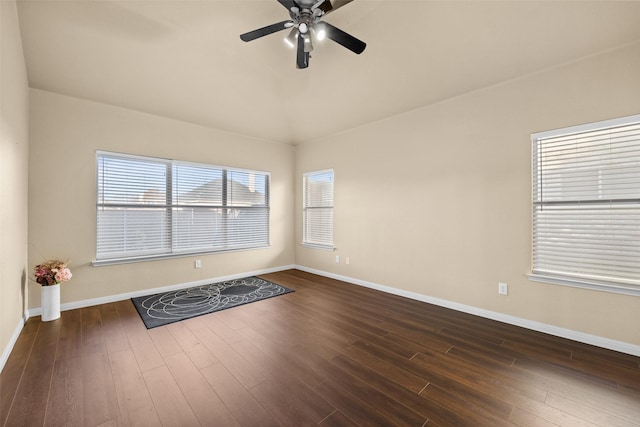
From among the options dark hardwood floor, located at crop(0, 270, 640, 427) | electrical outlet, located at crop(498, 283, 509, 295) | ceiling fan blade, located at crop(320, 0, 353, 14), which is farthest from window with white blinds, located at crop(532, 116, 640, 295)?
ceiling fan blade, located at crop(320, 0, 353, 14)

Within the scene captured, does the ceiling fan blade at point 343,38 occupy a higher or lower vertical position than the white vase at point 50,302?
higher

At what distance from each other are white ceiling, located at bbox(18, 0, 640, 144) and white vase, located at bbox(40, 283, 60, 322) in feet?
8.10

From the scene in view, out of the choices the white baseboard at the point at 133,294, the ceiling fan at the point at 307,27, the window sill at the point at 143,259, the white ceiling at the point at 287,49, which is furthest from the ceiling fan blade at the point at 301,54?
the white baseboard at the point at 133,294

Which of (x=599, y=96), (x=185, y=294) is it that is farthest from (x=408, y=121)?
(x=185, y=294)

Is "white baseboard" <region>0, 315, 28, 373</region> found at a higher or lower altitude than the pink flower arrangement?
lower

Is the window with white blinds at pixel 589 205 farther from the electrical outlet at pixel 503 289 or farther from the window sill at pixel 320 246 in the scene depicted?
the window sill at pixel 320 246

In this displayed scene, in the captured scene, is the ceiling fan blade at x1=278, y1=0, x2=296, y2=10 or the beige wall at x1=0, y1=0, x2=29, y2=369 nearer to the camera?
the ceiling fan blade at x1=278, y1=0, x2=296, y2=10

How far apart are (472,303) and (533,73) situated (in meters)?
2.75

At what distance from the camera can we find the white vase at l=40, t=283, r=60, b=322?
3.12 meters

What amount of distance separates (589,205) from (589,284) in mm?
778

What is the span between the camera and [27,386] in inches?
77.7

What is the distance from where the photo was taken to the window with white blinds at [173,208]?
3.80 metres

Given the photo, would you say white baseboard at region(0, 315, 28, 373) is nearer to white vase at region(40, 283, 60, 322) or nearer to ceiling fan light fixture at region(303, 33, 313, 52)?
white vase at region(40, 283, 60, 322)

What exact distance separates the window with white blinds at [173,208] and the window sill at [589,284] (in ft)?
14.5
